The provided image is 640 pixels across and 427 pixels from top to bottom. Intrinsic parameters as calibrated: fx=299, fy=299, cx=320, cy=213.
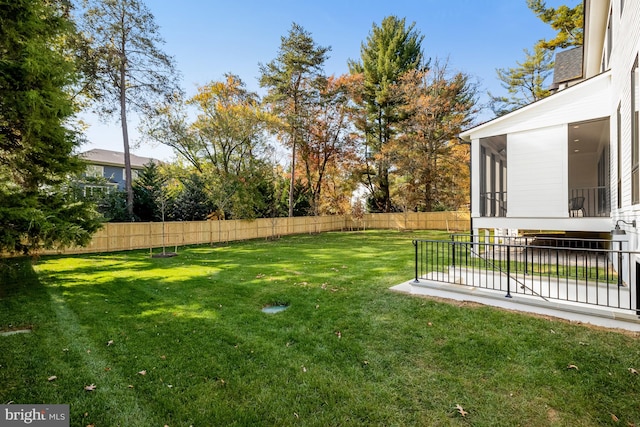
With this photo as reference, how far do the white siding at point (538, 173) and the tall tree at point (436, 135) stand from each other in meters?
13.3

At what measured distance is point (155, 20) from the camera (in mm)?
16156

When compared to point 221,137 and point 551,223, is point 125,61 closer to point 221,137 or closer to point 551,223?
point 221,137

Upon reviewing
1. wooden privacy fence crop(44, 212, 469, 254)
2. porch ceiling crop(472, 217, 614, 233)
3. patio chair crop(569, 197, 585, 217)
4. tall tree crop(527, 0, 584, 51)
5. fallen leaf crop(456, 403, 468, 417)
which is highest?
tall tree crop(527, 0, 584, 51)

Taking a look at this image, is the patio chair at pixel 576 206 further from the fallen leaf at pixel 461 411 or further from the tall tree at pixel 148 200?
the tall tree at pixel 148 200

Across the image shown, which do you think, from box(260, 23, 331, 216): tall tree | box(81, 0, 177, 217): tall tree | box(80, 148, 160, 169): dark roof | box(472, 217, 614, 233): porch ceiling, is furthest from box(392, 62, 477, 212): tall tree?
box(80, 148, 160, 169): dark roof

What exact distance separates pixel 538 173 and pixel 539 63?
22.3 meters

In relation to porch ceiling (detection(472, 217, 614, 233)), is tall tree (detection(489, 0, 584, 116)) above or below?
above

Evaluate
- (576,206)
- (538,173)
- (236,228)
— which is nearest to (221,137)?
(236,228)

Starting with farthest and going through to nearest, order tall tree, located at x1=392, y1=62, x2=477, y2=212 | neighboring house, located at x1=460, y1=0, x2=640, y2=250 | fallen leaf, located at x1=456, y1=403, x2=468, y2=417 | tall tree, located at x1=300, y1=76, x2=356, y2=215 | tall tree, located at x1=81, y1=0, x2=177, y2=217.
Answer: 1. tall tree, located at x1=300, y1=76, x2=356, y2=215
2. tall tree, located at x1=392, y1=62, x2=477, y2=212
3. tall tree, located at x1=81, y1=0, x2=177, y2=217
4. neighboring house, located at x1=460, y1=0, x2=640, y2=250
5. fallen leaf, located at x1=456, y1=403, x2=468, y2=417

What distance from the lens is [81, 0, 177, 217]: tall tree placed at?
15.1 metres

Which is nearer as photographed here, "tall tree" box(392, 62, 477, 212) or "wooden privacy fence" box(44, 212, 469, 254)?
"wooden privacy fence" box(44, 212, 469, 254)

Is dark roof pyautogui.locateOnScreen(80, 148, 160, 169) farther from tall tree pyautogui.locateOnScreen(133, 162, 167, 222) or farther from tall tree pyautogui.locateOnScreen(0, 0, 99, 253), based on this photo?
tall tree pyautogui.locateOnScreen(0, 0, 99, 253)

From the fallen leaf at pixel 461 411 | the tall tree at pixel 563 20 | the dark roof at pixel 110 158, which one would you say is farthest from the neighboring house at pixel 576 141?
the dark roof at pixel 110 158

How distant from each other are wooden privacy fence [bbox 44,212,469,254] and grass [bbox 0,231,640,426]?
4168 millimetres
